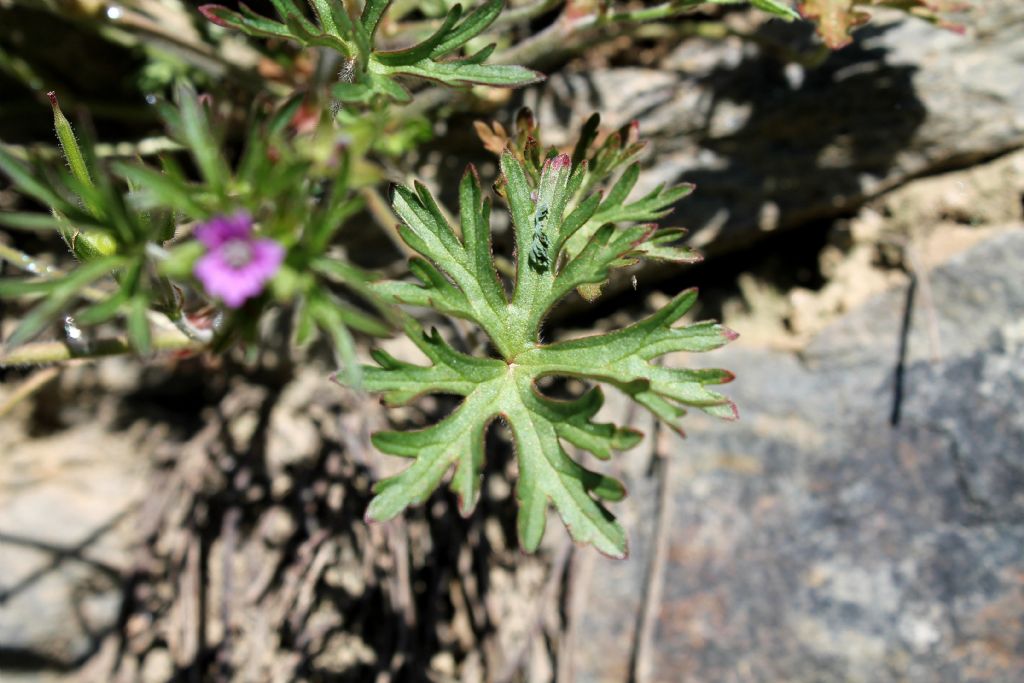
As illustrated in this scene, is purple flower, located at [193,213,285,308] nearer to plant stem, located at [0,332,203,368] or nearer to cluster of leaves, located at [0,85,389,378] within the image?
cluster of leaves, located at [0,85,389,378]

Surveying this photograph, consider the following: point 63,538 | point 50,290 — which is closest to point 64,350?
point 50,290

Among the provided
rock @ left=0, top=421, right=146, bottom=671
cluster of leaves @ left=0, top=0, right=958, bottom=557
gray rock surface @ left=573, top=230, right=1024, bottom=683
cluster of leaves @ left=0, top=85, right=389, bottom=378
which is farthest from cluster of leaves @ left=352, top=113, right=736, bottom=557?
rock @ left=0, top=421, right=146, bottom=671

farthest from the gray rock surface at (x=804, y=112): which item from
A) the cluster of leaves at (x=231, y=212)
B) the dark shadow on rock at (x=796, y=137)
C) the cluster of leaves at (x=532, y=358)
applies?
the cluster of leaves at (x=231, y=212)

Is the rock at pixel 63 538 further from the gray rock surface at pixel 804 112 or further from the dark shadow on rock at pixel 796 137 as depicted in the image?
the dark shadow on rock at pixel 796 137

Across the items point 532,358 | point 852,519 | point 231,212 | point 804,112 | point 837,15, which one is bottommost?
point 852,519

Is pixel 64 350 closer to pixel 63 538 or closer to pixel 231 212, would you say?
pixel 231 212
